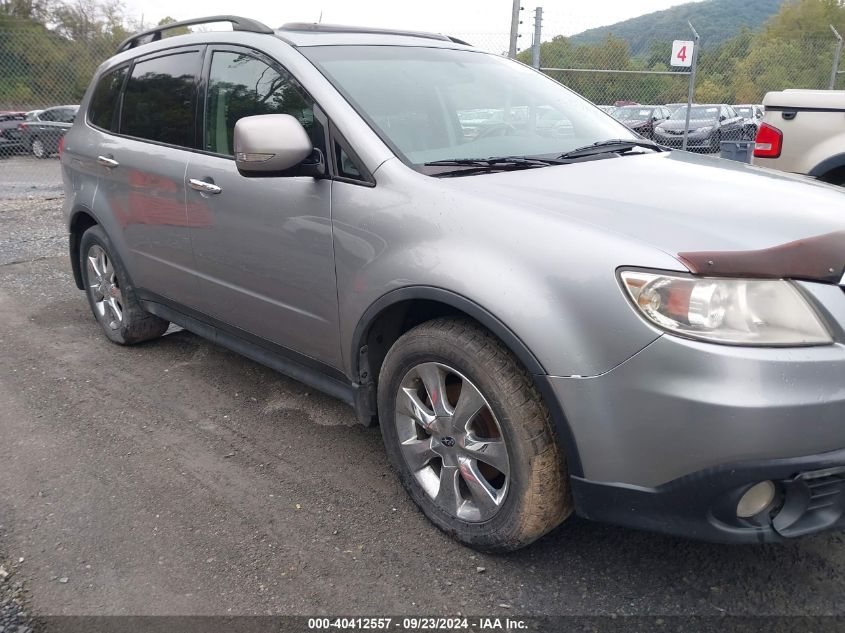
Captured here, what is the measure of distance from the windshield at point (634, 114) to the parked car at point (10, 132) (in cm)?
1320

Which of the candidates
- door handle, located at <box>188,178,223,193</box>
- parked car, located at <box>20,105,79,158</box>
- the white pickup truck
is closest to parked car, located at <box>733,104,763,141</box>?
the white pickup truck

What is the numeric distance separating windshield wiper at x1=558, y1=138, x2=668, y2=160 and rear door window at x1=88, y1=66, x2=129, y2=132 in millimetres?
2750

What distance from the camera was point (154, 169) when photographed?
3699 mm

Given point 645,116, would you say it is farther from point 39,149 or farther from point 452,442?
point 452,442

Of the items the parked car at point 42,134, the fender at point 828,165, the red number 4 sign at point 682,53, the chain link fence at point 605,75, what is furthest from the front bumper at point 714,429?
the parked car at point 42,134

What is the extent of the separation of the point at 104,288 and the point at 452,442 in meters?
3.06

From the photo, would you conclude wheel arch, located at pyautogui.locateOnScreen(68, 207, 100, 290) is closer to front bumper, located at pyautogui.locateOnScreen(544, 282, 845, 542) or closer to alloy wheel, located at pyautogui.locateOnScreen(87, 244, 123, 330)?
alloy wheel, located at pyautogui.locateOnScreen(87, 244, 123, 330)

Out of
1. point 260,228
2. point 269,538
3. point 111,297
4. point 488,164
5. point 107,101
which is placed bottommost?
point 269,538

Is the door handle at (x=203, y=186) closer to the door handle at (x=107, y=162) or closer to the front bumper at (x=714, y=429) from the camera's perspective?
the door handle at (x=107, y=162)

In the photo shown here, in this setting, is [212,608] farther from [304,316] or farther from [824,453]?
[824,453]

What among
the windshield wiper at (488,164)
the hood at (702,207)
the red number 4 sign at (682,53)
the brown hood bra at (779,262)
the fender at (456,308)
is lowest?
the fender at (456,308)

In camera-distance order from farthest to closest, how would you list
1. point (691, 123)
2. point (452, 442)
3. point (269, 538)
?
point (691, 123) < point (269, 538) < point (452, 442)

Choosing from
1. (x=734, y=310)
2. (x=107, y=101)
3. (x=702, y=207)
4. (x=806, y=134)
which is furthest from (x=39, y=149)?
(x=734, y=310)

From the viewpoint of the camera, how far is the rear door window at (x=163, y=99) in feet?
11.8
